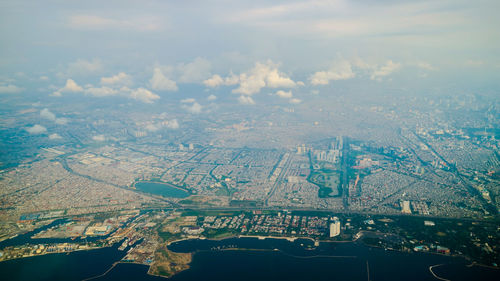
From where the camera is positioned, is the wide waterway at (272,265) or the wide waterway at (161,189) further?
the wide waterway at (161,189)

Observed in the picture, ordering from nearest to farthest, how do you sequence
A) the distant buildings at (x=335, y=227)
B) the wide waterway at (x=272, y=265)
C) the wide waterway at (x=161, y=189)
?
the wide waterway at (x=272, y=265) < the distant buildings at (x=335, y=227) < the wide waterway at (x=161, y=189)

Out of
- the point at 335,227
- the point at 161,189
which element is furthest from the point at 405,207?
the point at 161,189

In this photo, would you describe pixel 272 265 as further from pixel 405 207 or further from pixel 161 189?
pixel 161 189

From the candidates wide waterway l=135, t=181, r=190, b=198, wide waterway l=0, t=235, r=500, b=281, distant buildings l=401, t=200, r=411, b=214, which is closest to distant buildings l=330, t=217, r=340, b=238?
wide waterway l=0, t=235, r=500, b=281

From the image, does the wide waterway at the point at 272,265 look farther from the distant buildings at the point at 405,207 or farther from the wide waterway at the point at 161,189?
the wide waterway at the point at 161,189

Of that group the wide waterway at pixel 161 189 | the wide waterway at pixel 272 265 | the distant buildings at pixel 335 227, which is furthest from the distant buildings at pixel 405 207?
the wide waterway at pixel 161 189

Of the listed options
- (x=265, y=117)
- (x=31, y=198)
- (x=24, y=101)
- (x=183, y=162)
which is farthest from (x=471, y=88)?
(x=24, y=101)

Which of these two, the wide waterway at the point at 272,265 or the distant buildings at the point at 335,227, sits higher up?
the distant buildings at the point at 335,227
